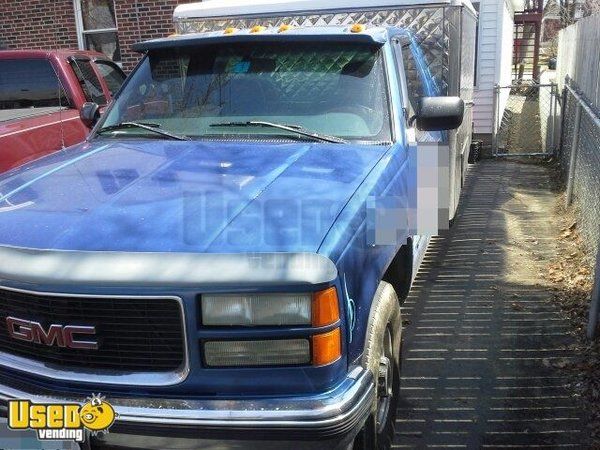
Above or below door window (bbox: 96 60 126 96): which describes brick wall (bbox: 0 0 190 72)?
above

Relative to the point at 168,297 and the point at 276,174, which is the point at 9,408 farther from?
the point at 276,174

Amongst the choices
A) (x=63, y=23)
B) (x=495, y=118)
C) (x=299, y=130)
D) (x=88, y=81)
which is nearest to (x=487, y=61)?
(x=495, y=118)

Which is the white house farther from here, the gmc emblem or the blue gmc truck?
the gmc emblem

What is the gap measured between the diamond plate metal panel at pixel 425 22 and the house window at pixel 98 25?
5.97 metres

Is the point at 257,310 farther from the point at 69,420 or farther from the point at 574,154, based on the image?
the point at 574,154

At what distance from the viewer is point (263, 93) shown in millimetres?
3709

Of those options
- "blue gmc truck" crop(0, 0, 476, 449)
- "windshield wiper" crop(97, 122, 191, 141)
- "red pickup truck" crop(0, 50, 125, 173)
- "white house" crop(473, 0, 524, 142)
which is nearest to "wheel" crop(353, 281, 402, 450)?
"blue gmc truck" crop(0, 0, 476, 449)

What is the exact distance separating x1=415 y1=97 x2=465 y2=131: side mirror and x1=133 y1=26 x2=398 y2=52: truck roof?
47cm

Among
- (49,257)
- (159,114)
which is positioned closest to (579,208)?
(159,114)

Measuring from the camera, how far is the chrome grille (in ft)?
7.40

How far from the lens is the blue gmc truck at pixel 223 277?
2.21 m

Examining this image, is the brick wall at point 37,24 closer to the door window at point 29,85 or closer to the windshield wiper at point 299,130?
the door window at point 29,85

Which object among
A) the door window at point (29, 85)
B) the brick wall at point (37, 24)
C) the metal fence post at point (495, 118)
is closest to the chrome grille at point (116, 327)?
the door window at point (29, 85)

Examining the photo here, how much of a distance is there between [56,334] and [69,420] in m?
0.31
